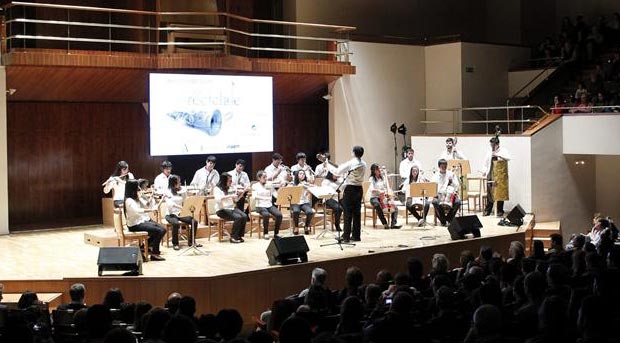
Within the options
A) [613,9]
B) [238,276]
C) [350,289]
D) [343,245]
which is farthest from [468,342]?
[613,9]

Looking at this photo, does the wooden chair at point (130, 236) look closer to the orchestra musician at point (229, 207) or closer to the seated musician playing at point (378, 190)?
the orchestra musician at point (229, 207)

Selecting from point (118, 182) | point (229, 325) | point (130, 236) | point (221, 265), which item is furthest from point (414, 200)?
point (229, 325)

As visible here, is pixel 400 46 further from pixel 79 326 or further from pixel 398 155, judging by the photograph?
pixel 79 326

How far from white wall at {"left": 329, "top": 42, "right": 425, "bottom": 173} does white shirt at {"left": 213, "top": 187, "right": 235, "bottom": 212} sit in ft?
16.2

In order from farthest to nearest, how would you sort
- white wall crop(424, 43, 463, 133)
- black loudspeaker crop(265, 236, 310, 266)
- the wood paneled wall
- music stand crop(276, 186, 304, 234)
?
1. white wall crop(424, 43, 463, 133)
2. the wood paneled wall
3. music stand crop(276, 186, 304, 234)
4. black loudspeaker crop(265, 236, 310, 266)

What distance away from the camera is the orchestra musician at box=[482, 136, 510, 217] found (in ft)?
51.7

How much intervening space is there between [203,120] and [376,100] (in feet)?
15.3

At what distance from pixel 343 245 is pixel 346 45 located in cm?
616

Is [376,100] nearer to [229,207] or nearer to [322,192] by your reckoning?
[322,192]

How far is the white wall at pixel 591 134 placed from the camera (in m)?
16.1

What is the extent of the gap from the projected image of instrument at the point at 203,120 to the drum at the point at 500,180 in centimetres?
502

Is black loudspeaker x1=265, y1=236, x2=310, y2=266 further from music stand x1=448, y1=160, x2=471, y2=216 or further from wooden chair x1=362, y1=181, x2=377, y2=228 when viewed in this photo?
music stand x1=448, y1=160, x2=471, y2=216

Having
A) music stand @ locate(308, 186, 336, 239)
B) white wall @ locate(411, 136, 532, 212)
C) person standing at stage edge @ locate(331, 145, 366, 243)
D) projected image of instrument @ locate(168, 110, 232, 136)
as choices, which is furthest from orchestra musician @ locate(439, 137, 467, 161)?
projected image of instrument @ locate(168, 110, 232, 136)

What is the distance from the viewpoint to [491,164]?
15.9m
